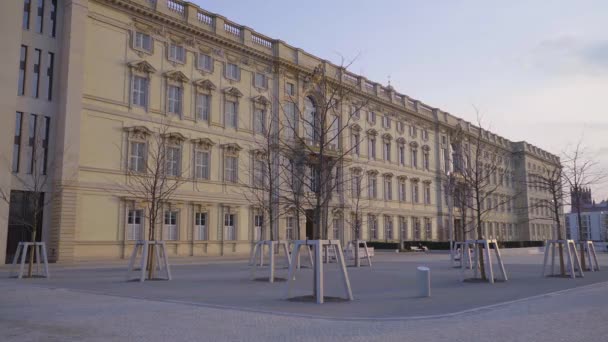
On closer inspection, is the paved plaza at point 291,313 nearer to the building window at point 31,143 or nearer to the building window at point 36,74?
the building window at point 31,143

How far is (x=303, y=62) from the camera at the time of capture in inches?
1854

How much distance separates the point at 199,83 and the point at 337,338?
3179 centimetres

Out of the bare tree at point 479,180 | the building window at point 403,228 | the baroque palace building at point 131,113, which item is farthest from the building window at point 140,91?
the building window at point 403,228

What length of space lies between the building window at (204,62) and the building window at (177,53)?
1.18 meters

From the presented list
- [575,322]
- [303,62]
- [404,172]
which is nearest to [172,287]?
[575,322]

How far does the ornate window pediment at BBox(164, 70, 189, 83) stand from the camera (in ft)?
117

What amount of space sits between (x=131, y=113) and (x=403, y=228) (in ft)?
112

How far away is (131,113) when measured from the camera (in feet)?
111

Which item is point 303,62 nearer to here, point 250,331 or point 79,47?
point 79,47

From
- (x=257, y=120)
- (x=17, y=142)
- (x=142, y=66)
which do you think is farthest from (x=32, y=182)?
(x=257, y=120)

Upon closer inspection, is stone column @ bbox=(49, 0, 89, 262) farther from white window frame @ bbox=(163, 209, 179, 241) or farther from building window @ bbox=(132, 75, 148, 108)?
white window frame @ bbox=(163, 209, 179, 241)

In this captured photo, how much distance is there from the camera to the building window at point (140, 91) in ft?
112

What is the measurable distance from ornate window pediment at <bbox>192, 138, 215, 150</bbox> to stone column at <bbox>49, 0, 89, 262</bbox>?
327 inches

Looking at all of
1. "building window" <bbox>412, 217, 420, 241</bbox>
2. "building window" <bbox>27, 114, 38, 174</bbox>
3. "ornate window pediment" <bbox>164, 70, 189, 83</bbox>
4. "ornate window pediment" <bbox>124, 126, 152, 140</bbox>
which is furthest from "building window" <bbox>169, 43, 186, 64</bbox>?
"building window" <bbox>412, 217, 420, 241</bbox>
